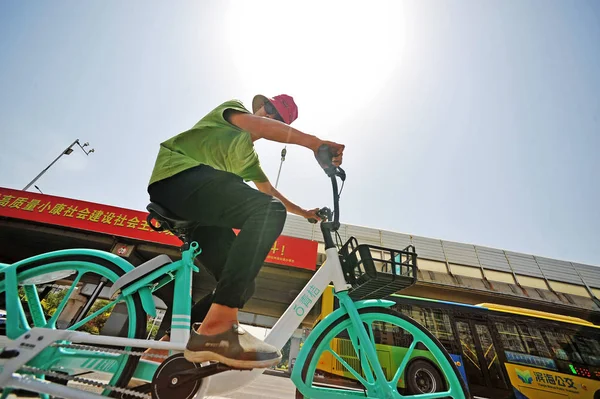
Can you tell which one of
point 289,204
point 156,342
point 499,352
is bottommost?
point 156,342

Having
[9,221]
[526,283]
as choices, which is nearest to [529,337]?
[526,283]

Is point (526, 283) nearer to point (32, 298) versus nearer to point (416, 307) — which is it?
point (416, 307)

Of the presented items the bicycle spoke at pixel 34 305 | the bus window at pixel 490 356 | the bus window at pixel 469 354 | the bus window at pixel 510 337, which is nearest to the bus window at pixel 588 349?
the bus window at pixel 510 337

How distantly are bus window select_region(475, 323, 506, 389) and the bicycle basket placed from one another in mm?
5934

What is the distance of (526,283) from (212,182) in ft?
56.3

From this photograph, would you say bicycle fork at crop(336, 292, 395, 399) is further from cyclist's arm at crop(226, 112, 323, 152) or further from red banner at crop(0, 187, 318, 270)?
red banner at crop(0, 187, 318, 270)

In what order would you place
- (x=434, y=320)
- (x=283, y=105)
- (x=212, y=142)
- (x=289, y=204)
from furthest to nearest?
1. (x=434, y=320)
2. (x=289, y=204)
3. (x=283, y=105)
4. (x=212, y=142)

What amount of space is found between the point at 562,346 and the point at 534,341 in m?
0.64

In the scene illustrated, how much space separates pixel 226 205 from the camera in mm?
1327

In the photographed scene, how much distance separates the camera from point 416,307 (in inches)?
238

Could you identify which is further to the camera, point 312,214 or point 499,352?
point 499,352

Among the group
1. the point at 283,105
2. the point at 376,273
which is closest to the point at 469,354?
the point at 376,273

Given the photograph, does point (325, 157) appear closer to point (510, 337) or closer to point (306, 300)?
point (306, 300)

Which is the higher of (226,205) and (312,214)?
(312,214)
